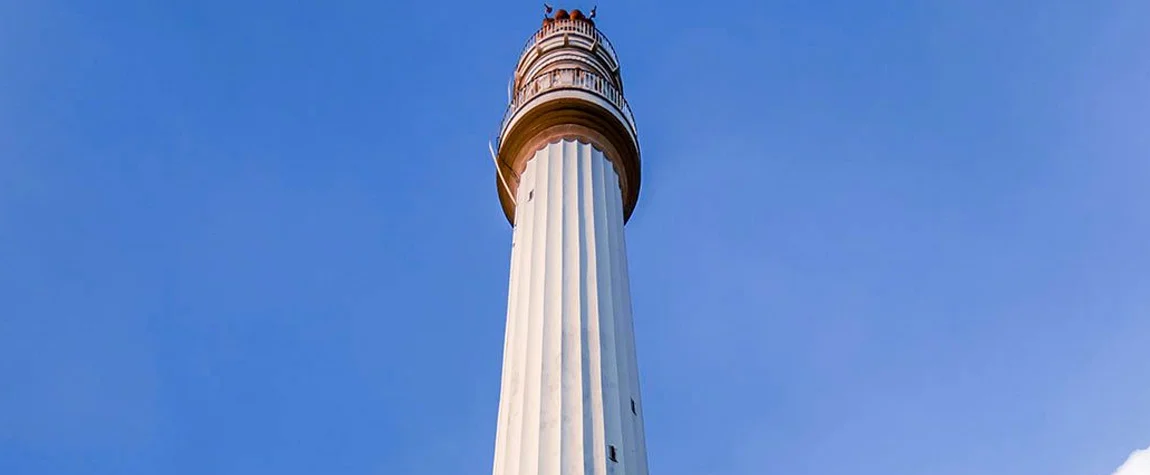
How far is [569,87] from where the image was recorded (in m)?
24.4

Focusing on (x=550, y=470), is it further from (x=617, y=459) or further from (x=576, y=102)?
(x=576, y=102)

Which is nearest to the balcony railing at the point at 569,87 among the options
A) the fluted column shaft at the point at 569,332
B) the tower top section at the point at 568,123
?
the tower top section at the point at 568,123

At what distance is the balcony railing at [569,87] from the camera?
24.5 metres

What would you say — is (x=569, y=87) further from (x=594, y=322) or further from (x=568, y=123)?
(x=594, y=322)

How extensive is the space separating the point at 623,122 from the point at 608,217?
3.26 metres

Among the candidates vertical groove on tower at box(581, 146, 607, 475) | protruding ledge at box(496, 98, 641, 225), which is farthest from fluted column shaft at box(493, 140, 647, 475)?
protruding ledge at box(496, 98, 641, 225)

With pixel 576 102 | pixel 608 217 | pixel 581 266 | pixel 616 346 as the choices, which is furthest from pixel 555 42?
pixel 616 346

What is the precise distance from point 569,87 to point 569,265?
545 centimetres

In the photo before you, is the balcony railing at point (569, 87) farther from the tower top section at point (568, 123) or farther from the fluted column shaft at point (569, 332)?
the fluted column shaft at point (569, 332)

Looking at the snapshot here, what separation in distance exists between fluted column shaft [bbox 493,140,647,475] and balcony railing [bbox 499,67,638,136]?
1571 mm

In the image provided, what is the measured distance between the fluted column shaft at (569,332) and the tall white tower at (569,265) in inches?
0.9

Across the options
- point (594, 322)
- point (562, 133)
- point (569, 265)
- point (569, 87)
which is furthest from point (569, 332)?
point (569, 87)

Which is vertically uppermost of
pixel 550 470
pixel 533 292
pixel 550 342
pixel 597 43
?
pixel 597 43

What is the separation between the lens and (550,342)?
19.0 metres
